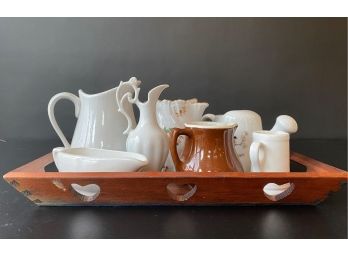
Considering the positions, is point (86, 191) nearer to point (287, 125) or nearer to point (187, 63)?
point (287, 125)

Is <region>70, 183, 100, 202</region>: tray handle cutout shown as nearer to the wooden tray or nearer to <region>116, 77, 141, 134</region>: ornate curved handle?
the wooden tray

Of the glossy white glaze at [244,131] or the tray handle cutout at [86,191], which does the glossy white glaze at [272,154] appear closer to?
the glossy white glaze at [244,131]

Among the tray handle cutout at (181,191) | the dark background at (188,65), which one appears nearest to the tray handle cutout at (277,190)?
the tray handle cutout at (181,191)

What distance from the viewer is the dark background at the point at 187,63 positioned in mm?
1342

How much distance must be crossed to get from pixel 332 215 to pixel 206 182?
19 centimetres

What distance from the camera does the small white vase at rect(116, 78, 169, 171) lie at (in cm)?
69

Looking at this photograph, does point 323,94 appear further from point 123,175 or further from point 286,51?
point 123,175

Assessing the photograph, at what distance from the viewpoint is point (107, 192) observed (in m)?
0.60

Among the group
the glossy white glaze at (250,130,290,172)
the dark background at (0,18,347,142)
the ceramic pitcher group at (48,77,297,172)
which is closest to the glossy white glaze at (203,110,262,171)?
the ceramic pitcher group at (48,77,297,172)

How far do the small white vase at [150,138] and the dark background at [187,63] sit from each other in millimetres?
657

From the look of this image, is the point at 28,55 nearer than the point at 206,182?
No

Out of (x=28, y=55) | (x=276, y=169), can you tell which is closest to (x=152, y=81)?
(x=28, y=55)

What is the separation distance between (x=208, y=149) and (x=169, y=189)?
0.29 feet

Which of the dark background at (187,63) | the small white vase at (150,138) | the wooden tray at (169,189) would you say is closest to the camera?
the wooden tray at (169,189)
